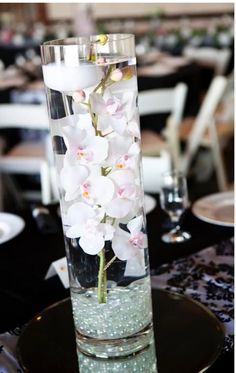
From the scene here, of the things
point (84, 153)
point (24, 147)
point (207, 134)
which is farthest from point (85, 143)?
point (207, 134)

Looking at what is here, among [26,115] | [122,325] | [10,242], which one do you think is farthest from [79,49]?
[26,115]

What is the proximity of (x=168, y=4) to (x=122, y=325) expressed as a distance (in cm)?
710

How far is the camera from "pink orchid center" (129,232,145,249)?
0.82 metres

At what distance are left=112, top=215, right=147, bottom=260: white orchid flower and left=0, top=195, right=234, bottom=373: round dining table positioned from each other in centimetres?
28

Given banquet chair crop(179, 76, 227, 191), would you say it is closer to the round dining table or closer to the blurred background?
the blurred background

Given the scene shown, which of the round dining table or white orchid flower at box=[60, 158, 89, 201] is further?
the round dining table

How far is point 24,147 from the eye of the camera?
297 centimetres

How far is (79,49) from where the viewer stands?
776 mm

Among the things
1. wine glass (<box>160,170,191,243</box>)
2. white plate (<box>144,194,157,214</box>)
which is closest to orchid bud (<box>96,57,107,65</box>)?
wine glass (<box>160,170,191,243</box>)

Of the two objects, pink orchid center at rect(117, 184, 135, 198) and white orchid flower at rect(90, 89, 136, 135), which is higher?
white orchid flower at rect(90, 89, 136, 135)

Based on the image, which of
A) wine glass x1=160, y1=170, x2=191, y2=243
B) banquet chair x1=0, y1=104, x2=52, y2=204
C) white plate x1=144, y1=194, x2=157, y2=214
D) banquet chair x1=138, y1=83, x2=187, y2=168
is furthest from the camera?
banquet chair x1=138, y1=83, x2=187, y2=168

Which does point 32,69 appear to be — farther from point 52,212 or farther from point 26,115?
point 52,212

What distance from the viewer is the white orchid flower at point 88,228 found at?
783mm

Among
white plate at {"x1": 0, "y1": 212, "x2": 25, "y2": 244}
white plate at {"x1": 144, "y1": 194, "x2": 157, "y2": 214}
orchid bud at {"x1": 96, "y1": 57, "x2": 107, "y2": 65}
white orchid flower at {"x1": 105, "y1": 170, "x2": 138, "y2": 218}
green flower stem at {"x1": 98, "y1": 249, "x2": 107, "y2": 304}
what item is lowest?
white plate at {"x1": 144, "y1": 194, "x2": 157, "y2": 214}
